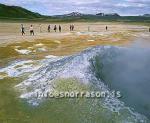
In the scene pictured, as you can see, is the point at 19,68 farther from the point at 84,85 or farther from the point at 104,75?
the point at 84,85

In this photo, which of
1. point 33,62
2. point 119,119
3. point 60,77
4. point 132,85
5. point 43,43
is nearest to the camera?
point 119,119

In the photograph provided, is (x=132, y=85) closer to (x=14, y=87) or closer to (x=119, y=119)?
(x=119, y=119)

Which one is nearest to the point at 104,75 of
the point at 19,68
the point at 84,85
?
the point at 84,85

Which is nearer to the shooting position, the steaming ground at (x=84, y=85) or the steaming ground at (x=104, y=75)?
the steaming ground at (x=84, y=85)

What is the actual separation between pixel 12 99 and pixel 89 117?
897 centimetres

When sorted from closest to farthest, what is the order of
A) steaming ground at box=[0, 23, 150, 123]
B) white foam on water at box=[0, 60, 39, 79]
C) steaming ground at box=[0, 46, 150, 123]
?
1. steaming ground at box=[0, 23, 150, 123]
2. steaming ground at box=[0, 46, 150, 123]
3. white foam on water at box=[0, 60, 39, 79]

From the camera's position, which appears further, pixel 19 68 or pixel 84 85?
pixel 19 68

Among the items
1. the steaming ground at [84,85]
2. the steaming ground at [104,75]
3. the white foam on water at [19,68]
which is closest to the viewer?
the steaming ground at [84,85]

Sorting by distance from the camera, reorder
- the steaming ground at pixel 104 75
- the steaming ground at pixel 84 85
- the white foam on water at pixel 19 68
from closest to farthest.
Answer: the steaming ground at pixel 84 85
the steaming ground at pixel 104 75
the white foam on water at pixel 19 68

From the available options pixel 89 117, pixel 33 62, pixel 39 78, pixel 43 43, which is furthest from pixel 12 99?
pixel 43 43

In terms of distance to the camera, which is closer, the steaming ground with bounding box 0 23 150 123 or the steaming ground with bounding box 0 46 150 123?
the steaming ground with bounding box 0 23 150 123

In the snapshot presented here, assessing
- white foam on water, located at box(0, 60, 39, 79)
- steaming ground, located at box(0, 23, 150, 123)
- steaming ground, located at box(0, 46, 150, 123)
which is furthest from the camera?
white foam on water, located at box(0, 60, 39, 79)

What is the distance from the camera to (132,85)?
40.9 m

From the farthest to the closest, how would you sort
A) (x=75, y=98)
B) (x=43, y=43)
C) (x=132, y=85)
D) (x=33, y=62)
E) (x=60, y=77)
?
(x=43, y=43) < (x=33, y=62) < (x=132, y=85) < (x=60, y=77) < (x=75, y=98)
